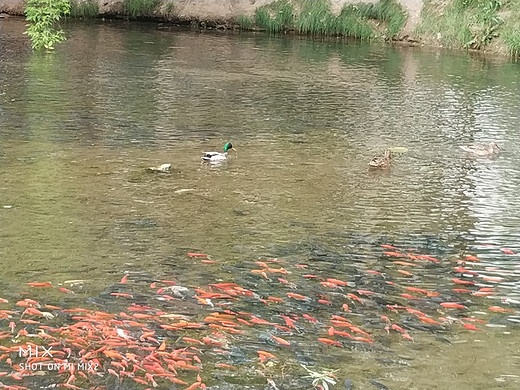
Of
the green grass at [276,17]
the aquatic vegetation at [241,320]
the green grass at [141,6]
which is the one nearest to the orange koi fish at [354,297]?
the aquatic vegetation at [241,320]

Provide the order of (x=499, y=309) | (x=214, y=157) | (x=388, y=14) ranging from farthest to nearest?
(x=388, y=14), (x=214, y=157), (x=499, y=309)

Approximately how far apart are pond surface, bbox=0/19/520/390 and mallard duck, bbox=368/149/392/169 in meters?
0.13

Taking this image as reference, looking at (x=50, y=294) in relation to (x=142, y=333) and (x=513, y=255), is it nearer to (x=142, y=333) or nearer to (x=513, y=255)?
(x=142, y=333)

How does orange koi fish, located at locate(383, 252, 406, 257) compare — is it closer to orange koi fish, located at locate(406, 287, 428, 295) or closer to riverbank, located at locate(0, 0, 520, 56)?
orange koi fish, located at locate(406, 287, 428, 295)

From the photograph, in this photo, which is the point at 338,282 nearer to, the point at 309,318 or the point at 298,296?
the point at 298,296

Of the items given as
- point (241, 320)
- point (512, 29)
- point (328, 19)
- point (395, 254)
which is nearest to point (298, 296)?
point (241, 320)

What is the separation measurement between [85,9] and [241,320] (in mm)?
22394

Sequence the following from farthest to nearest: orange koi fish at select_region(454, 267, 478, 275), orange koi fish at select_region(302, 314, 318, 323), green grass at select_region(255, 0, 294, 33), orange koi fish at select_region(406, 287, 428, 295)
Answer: green grass at select_region(255, 0, 294, 33) < orange koi fish at select_region(454, 267, 478, 275) < orange koi fish at select_region(406, 287, 428, 295) < orange koi fish at select_region(302, 314, 318, 323)

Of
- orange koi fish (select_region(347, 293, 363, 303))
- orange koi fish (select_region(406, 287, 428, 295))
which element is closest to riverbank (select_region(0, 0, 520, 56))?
orange koi fish (select_region(406, 287, 428, 295))

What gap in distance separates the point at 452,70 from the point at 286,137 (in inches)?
292

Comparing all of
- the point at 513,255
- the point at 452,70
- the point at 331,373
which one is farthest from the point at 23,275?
the point at 452,70

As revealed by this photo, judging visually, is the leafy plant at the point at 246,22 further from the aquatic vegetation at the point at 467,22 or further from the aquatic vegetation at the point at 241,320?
the aquatic vegetation at the point at 241,320

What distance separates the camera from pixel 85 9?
26.6 metres

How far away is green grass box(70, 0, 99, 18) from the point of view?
1048 inches
